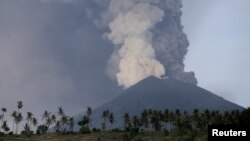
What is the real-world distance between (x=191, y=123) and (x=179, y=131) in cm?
3002

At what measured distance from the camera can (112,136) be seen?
192m

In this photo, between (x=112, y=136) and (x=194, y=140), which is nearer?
(x=194, y=140)

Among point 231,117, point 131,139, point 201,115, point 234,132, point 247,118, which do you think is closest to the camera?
point 234,132

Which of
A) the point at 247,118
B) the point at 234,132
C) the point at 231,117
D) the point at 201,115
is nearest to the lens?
the point at 234,132

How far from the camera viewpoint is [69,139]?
600ft

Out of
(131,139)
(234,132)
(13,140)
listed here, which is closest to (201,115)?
(131,139)

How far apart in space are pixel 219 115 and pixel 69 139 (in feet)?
198

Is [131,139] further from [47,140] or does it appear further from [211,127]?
[211,127]

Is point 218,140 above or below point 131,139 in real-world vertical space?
above

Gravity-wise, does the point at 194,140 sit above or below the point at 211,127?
below

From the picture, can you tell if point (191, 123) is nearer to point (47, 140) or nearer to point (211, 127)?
point (47, 140)

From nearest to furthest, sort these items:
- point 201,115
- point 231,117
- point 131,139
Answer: point 231,117 < point 131,139 < point 201,115

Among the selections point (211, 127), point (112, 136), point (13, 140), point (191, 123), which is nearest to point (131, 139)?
point (112, 136)

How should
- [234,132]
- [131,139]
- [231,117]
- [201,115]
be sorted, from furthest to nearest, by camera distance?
1. [201,115]
2. [131,139]
3. [231,117]
4. [234,132]
